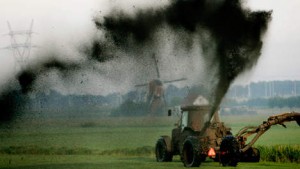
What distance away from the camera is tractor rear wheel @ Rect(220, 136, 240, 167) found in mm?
29781

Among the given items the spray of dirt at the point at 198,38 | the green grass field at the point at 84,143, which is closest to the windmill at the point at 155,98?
the green grass field at the point at 84,143

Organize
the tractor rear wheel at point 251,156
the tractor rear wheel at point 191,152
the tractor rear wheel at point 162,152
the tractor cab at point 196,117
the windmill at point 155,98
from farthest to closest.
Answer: the windmill at point 155,98
the tractor rear wheel at point 162,152
the tractor cab at point 196,117
the tractor rear wheel at point 251,156
the tractor rear wheel at point 191,152

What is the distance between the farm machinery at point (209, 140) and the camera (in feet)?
101

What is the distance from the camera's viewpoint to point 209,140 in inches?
1261

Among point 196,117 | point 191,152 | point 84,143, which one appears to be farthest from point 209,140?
point 84,143

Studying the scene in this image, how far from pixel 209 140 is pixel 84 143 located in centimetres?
3126

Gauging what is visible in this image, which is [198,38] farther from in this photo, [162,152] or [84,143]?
[84,143]

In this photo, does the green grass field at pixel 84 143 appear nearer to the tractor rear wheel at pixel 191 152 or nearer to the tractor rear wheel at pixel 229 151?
the tractor rear wheel at pixel 191 152

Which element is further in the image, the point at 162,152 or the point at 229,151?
the point at 162,152

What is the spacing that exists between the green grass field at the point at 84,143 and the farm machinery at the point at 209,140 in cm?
93

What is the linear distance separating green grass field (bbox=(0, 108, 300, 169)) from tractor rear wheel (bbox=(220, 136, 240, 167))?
5.16 feet

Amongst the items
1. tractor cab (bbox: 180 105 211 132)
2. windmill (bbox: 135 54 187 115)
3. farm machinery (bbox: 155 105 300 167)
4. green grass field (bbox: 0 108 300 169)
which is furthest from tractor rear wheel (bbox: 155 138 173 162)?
windmill (bbox: 135 54 187 115)

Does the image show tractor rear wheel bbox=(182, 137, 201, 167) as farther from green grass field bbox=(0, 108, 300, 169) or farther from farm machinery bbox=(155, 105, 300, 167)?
green grass field bbox=(0, 108, 300, 169)

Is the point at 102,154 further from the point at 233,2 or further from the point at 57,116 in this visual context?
the point at 233,2
